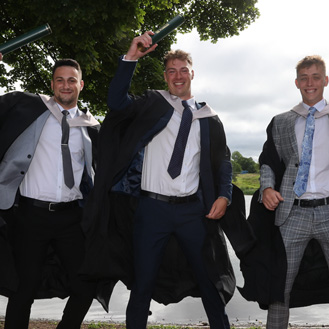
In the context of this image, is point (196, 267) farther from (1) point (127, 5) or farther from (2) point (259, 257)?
(1) point (127, 5)

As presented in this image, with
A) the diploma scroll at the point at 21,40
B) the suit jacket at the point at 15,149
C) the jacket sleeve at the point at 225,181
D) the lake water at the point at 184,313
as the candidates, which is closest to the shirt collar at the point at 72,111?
the suit jacket at the point at 15,149

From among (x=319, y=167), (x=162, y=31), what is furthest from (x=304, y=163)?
(x=162, y=31)

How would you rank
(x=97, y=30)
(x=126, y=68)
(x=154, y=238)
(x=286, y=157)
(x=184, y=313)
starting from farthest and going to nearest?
1. (x=97, y=30)
2. (x=184, y=313)
3. (x=286, y=157)
4. (x=154, y=238)
5. (x=126, y=68)

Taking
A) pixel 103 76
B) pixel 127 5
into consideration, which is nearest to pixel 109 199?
pixel 127 5

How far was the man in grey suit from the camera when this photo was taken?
383cm

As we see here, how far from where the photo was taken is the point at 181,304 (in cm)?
773

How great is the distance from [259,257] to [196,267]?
0.71 metres

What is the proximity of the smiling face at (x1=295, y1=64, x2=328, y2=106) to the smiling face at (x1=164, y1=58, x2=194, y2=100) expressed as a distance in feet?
3.24

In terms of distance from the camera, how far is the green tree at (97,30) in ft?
28.8

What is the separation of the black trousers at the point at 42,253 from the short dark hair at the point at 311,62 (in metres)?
2.39

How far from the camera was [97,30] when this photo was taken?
9.18 metres

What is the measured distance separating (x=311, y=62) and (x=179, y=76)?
1179 mm

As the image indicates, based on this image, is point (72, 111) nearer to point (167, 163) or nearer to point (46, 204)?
point (46, 204)

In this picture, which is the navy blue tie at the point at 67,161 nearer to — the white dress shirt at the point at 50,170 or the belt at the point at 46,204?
the white dress shirt at the point at 50,170
